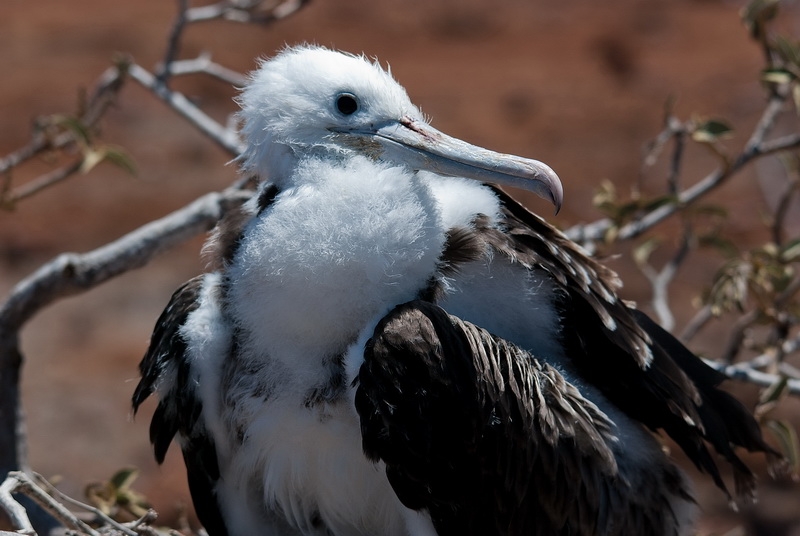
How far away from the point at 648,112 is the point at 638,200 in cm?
427

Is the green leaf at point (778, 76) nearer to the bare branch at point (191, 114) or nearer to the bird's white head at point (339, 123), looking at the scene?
the bird's white head at point (339, 123)

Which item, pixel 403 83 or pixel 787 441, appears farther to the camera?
pixel 403 83

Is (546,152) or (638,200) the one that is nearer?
(638,200)

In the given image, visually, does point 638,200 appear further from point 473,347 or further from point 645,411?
point 473,347

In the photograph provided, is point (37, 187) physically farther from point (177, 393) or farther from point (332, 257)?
point (332, 257)

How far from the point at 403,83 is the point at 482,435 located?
507 cm

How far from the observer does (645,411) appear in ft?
7.98

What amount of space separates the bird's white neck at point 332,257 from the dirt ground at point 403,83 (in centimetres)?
472

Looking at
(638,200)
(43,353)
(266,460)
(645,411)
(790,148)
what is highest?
(790,148)

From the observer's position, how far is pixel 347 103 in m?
2.29


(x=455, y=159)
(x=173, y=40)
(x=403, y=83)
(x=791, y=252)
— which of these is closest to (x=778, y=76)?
(x=791, y=252)

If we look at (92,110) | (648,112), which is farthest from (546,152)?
(92,110)

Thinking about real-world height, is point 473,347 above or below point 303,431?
above

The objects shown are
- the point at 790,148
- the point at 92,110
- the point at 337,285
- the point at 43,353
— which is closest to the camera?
the point at 337,285
